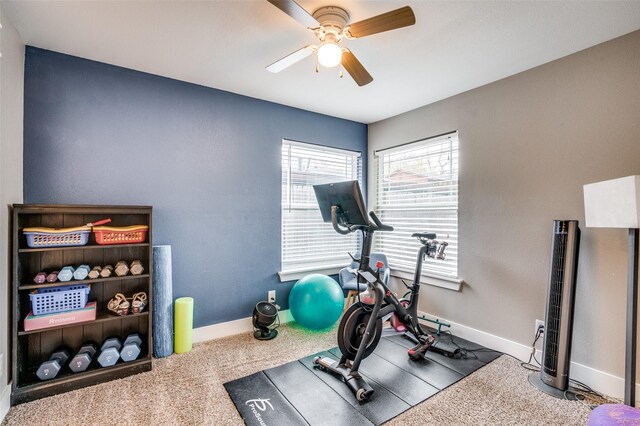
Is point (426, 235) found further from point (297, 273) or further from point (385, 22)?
point (385, 22)

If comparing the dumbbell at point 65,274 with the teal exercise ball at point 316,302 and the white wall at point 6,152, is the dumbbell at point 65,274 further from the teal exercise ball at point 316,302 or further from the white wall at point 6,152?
the teal exercise ball at point 316,302

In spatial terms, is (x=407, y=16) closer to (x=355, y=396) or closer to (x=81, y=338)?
(x=355, y=396)

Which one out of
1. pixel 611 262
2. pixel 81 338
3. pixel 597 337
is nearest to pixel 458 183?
pixel 611 262

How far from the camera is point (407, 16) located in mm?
1551

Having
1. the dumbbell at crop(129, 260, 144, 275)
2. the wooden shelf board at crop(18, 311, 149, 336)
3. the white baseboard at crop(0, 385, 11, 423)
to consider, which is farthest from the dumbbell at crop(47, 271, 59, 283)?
the white baseboard at crop(0, 385, 11, 423)

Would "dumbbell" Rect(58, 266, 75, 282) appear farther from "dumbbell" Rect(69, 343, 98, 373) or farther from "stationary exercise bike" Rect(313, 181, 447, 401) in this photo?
"stationary exercise bike" Rect(313, 181, 447, 401)

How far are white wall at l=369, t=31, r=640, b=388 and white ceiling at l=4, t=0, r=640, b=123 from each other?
0.26 metres

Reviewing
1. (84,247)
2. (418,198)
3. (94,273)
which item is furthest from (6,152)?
(418,198)

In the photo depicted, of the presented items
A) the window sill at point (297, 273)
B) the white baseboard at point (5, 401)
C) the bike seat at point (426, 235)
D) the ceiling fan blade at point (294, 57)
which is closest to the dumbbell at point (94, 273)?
the white baseboard at point (5, 401)

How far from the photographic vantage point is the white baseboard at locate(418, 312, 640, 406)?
2.11 meters

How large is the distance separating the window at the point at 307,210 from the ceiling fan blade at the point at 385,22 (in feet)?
6.23

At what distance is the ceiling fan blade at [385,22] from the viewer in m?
1.53

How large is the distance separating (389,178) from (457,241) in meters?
1.22

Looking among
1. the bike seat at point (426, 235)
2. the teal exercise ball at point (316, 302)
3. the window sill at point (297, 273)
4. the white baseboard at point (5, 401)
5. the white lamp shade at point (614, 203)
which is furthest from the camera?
the window sill at point (297, 273)
